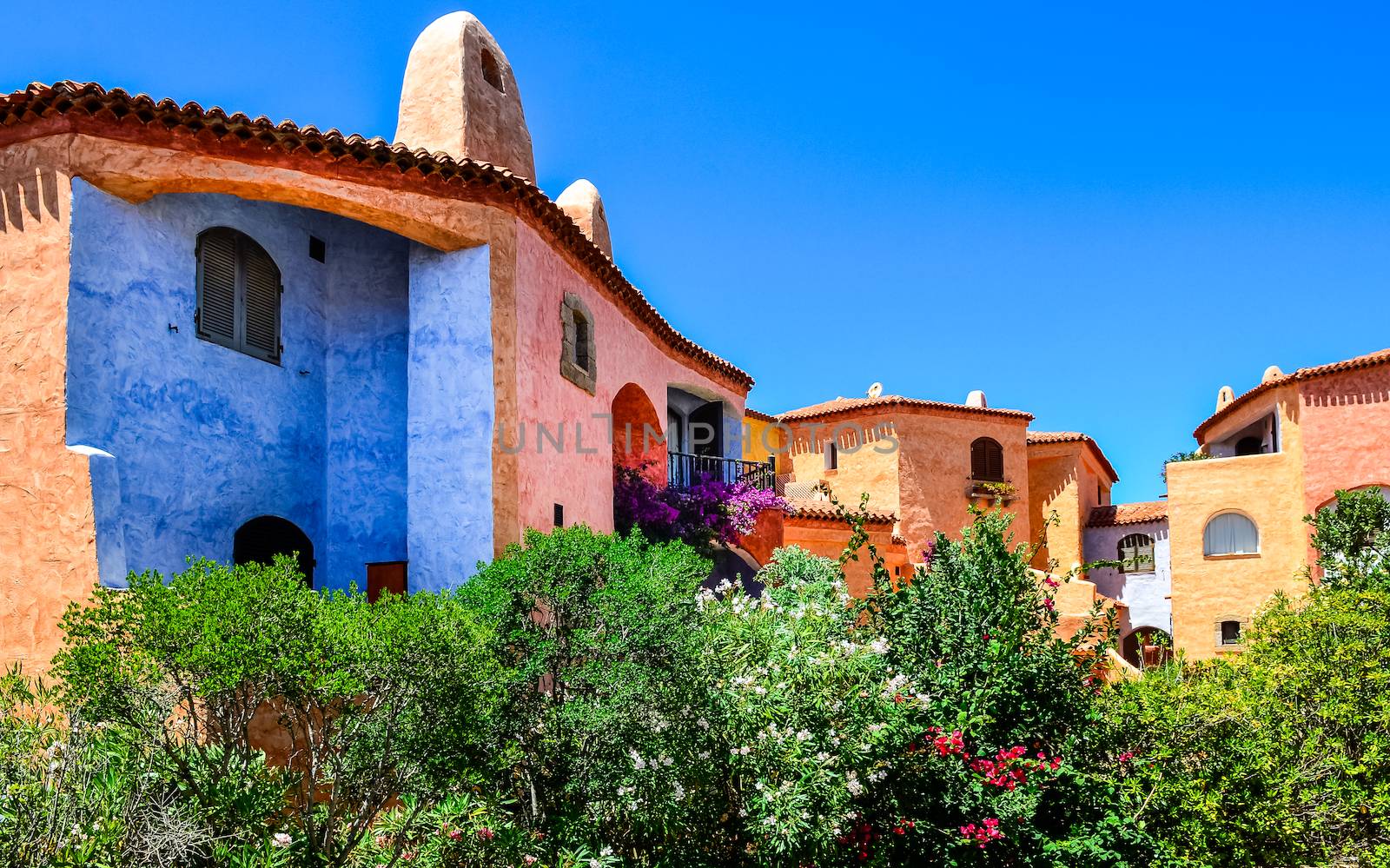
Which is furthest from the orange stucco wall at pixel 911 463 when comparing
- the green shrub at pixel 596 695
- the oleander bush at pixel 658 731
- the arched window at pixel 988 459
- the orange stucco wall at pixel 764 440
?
the green shrub at pixel 596 695

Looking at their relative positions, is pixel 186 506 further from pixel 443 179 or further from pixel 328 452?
pixel 443 179

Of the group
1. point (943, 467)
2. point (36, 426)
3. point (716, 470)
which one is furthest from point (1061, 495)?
point (36, 426)

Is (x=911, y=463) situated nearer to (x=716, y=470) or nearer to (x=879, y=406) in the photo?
(x=879, y=406)

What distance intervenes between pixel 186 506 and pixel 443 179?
430 centimetres

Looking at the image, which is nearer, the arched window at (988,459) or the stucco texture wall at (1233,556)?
the stucco texture wall at (1233,556)

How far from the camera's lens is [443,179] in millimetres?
10750

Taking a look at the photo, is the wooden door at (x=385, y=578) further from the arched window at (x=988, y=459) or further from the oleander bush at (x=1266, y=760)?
the arched window at (x=988, y=459)

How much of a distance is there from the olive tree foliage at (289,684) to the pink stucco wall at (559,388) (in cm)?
353

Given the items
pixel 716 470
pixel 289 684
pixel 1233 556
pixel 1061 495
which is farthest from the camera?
pixel 1061 495

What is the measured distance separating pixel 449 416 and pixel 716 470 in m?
8.25

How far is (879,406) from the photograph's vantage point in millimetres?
29625

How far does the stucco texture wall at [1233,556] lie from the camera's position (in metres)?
25.5

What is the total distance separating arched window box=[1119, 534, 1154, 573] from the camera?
3331cm

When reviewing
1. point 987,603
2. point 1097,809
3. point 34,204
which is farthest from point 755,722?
point 34,204
